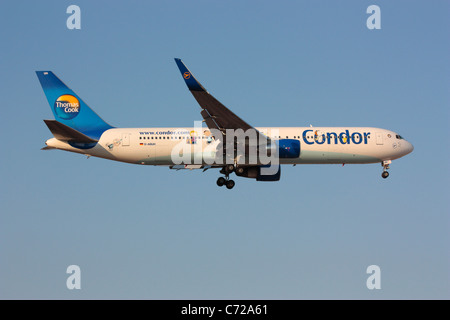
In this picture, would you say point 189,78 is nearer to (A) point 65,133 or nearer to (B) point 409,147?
(A) point 65,133

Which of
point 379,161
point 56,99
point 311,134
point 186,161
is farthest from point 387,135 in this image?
point 56,99

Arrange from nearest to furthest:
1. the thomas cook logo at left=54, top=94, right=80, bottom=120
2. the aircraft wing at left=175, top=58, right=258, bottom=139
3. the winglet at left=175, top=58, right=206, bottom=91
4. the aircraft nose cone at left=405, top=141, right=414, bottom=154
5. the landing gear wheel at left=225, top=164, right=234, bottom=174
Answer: the winglet at left=175, top=58, right=206, bottom=91 < the aircraft wing at left=175, top=58, right=258, bottom=139 < the landing gear wheel at left=225, top=164, right=234, bottom=174 < the thomas cook logo at left=54, top=94, right=80, bottom=120 < the aircraft nose cone at left=405, top=141, right=414, bottom=154

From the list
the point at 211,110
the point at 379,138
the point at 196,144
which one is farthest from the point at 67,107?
the point at 379,138

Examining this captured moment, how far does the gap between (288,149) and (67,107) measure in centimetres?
1943

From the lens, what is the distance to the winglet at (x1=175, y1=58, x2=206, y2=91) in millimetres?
47750

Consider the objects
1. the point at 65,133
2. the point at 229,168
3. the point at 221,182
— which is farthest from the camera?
the point at 221,182

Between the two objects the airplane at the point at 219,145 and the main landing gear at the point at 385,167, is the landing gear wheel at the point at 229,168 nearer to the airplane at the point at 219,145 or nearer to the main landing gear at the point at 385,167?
the airplane at the point at 219,145

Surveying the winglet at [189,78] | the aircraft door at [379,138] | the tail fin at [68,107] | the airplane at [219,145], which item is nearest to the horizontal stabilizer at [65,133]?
the airplane at [219,145]

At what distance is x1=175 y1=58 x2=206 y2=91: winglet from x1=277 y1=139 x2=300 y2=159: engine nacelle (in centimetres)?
1057

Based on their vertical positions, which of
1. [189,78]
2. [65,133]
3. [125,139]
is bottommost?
[125,139]

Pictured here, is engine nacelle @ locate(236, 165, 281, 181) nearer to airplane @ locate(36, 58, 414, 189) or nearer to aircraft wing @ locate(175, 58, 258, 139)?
airplane @ locate(36, 58, 414, 189)

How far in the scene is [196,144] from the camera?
5731cm

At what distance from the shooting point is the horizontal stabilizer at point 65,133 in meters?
54.7

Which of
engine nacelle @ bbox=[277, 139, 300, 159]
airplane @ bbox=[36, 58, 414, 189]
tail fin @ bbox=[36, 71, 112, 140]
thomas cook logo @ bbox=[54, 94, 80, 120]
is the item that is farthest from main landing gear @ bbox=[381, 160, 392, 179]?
thomas cook logo @ bbox=[54, 94, 80, 120]
